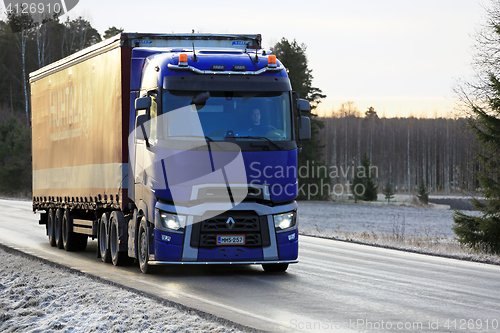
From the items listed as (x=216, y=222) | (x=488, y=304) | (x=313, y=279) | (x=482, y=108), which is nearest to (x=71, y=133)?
(x=216, y=222)

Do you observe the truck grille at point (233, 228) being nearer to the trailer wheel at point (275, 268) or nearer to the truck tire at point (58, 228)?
the trailer wheel at point (275, 268)

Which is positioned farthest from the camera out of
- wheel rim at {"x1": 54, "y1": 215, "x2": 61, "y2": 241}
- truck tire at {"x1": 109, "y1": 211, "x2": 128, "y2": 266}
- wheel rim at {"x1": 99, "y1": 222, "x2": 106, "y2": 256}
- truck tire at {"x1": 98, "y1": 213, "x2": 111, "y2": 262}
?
wheel rim at {"x1": 54, "y1": 215, "x2": 61, "y2": 241}

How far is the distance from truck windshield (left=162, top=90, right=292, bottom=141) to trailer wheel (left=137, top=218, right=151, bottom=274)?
177 centimetres

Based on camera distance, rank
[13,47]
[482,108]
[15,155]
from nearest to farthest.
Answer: [482,108] < [15,155] < [13,47]

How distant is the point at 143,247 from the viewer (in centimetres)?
1277

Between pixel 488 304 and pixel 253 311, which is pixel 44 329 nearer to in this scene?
pixel 253 311

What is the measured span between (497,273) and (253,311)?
6.40 m

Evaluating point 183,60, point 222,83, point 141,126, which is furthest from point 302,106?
point 141,126

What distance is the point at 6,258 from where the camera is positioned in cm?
1568

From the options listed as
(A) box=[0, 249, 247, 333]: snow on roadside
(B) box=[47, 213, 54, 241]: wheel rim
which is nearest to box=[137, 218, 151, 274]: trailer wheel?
(A) box=[0, 249, 247, 333]: snow on roadside

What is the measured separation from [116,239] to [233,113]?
12.8ft

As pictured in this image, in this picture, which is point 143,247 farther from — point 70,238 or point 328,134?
point 328,134

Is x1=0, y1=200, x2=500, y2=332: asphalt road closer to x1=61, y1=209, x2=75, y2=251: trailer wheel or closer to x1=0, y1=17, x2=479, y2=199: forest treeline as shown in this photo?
x1=61, y1=209, x2=75, y2=251: trailer wheel

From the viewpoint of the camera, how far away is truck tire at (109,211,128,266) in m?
14.0
